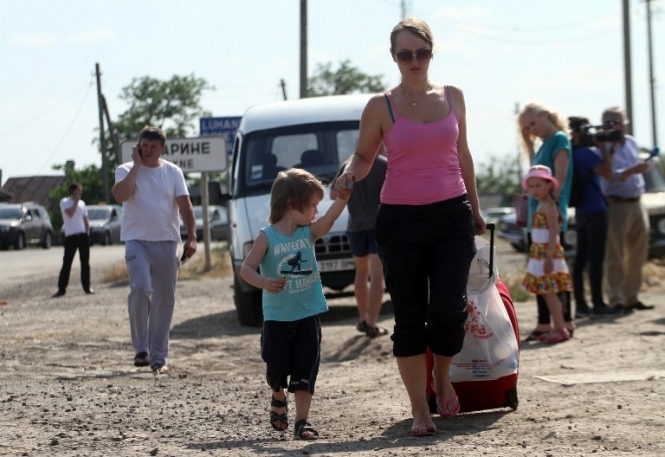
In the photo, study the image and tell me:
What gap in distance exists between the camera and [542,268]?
11.0 m

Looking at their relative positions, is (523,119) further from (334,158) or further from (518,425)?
(518,425)

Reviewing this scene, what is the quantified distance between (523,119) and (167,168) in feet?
9.98

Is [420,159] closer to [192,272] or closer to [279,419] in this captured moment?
[279,419]

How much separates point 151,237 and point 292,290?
11.6ft

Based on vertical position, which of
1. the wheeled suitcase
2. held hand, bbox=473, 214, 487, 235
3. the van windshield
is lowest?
the wheeled suitcase

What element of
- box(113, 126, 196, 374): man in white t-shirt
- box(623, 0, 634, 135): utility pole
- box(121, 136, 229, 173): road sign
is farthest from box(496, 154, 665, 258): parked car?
box(113, 126, 196, 374): man in white t-shirt

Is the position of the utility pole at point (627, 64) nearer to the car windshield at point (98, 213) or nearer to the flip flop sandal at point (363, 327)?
the flip flop sandal at point (363, 327)

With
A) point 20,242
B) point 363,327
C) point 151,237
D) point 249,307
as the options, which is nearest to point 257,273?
point 151,237

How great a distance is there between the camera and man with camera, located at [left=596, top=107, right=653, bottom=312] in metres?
13.6

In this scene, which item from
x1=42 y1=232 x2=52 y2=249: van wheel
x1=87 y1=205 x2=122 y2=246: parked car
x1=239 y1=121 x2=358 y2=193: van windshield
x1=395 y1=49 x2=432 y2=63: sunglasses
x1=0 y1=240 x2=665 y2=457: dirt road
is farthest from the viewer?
x1=87 y1=205 x2=122 y2=246: parked car

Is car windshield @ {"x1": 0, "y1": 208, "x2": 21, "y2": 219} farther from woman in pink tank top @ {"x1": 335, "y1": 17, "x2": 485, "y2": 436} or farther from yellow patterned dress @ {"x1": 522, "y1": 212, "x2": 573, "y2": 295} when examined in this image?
woman in pink tank top @ {"x1": 335, "y1": 17, "x2": 485, "y2": 436}

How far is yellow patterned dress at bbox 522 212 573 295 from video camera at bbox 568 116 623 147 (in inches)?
89.0

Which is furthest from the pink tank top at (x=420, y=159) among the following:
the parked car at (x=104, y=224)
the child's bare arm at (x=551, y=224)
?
the parked car at (x=104, y=224)

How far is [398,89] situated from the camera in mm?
6777
